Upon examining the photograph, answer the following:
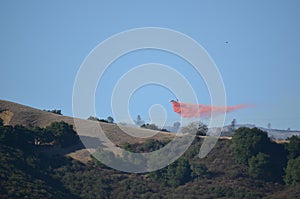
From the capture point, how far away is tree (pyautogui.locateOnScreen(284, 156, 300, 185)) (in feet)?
369

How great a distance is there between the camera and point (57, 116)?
15088cm

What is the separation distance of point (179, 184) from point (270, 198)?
1714 cm

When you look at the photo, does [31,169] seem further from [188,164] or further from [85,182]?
[188,164]

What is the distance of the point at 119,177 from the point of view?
114 meters

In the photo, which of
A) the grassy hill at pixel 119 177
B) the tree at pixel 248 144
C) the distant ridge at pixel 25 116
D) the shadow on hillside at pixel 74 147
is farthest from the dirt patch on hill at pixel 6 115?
the tree at pixel 248 144

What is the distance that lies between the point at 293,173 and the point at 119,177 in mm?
31238

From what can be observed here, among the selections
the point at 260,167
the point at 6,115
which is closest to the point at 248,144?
the point at 260,167

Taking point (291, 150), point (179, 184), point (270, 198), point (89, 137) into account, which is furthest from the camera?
point (89, 137)

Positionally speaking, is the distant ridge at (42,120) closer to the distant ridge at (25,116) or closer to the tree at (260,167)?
the distant ridge at (25,116)

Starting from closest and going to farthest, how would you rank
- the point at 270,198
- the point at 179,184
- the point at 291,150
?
the point at 270,198
the point at 179,184
the point at 291,150

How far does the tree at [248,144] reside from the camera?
121 m

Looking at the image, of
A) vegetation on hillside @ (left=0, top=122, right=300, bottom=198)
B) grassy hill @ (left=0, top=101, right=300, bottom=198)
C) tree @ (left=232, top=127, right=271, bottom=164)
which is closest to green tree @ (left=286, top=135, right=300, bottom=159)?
vegetation on hillside @ (left=0, top=122, right=300, bottom=198)

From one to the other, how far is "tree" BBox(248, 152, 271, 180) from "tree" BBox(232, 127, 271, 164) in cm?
323

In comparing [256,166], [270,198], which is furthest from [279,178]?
[270,198]
